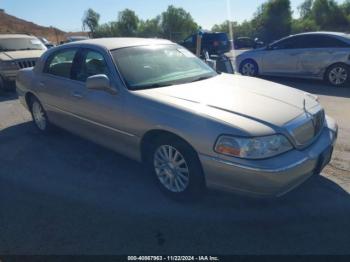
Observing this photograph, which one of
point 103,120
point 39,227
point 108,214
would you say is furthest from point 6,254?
point 103,120

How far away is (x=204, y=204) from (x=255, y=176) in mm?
827

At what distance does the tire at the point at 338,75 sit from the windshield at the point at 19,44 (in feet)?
29.7

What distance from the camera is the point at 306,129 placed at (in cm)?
307

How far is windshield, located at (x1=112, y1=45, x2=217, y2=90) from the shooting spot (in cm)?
367

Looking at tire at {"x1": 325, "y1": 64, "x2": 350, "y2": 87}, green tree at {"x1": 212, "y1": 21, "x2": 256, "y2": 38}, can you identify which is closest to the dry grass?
green tree at {"x1": 212, "y1": 21, "x2": 256, "y2": 38}

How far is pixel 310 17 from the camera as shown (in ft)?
138

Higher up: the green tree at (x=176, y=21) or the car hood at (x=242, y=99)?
the green tree at (x=176, y=21)

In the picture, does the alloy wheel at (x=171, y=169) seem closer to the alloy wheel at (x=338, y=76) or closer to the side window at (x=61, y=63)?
the side window at (x=61, y=63)

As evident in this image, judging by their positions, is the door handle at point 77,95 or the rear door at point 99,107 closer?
the rear door at point 99,107

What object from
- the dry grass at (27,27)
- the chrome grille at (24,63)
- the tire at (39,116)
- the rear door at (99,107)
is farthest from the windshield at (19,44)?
the dry grass at (27,27)

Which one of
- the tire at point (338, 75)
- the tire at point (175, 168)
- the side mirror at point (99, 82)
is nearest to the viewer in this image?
the tire at point (175, 168)

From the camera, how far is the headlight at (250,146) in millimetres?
2717

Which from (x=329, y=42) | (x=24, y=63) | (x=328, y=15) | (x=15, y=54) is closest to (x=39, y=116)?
(x=24, y=63)

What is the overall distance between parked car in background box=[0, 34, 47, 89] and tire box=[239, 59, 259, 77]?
6.36 metres
